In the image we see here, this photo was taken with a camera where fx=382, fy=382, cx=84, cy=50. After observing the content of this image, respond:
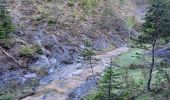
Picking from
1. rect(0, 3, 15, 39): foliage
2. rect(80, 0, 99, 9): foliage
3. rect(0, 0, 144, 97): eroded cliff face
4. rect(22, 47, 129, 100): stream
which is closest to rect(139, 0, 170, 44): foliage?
rect(22, 47, 129, 100): stream

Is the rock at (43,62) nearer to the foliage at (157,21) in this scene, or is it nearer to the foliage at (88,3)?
the foliage at (157,21)

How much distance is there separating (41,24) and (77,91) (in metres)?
9.03

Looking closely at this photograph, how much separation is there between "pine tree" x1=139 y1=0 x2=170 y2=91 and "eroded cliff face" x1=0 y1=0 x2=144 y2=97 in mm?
6509

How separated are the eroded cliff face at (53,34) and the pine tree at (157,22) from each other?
6509 mm

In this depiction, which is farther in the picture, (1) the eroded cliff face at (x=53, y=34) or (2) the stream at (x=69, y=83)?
(1) the eroded cliff face at (x=53, y=34)

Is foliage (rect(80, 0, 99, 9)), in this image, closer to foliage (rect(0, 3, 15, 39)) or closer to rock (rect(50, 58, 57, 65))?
foliage (rect(0, 3, 15, 39))

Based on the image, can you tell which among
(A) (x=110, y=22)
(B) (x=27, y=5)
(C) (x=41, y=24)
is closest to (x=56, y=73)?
(C) (x=41, y=24)

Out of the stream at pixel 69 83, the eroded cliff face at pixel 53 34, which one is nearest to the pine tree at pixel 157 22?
the stream at pixel 69 83

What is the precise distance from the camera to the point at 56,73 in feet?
70.1

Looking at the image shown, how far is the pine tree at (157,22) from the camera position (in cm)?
1684

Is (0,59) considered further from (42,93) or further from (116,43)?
(116,43)

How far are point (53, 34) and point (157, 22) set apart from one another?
32.8 feet

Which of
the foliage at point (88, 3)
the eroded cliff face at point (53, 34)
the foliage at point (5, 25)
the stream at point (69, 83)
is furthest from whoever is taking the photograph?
the foliage at point (88, 3)

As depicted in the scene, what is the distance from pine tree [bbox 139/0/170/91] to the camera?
16844 millimetres
